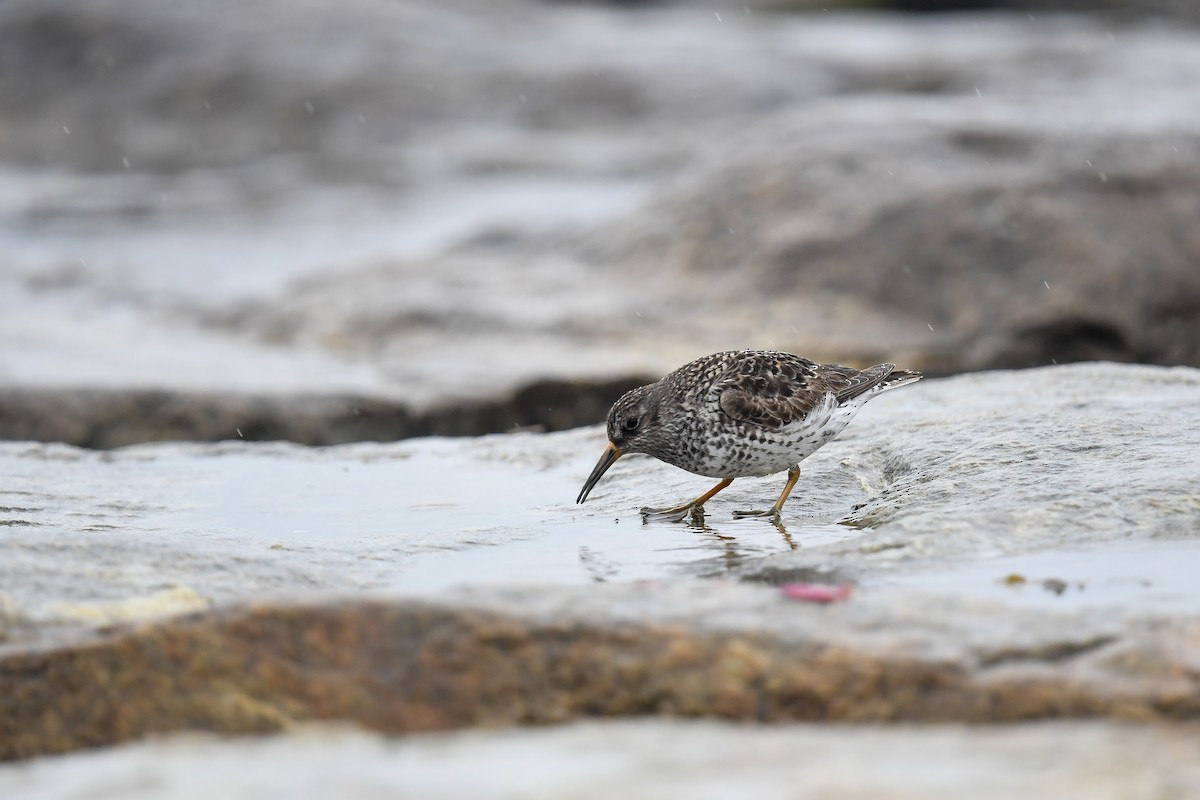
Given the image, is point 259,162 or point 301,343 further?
point 259,162

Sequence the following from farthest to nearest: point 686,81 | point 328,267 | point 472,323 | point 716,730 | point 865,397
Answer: point 686,81
point 328,267
point 472,323
point 865,397
point 716,730

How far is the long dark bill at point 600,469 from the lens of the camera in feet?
24.3

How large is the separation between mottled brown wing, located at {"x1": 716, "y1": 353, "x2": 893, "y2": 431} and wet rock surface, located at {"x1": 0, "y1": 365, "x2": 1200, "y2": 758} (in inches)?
12.2

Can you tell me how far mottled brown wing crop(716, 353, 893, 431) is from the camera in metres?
7.39

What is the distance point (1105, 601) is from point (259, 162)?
21.7 meters

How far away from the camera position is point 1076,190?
41.5 feet

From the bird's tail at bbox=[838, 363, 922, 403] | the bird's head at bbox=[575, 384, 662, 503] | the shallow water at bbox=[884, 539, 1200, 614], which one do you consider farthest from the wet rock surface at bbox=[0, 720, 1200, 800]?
the bird's tail at bbox=[838, 363, 922, 403]

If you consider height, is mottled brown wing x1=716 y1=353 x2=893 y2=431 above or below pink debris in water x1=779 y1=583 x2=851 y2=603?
above

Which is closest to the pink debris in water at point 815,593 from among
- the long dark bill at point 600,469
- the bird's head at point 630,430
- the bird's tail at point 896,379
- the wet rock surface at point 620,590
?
the wet rock surface at point 620,590

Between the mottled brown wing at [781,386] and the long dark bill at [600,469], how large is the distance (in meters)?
0.64

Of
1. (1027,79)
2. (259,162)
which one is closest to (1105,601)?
(1027,79)

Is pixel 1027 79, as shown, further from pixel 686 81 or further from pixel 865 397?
pixel 865 397

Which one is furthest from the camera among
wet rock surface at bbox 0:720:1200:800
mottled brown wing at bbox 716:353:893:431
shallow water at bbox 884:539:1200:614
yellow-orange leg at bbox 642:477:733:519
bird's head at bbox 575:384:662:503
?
bird's head at bbox 575:384:662:503

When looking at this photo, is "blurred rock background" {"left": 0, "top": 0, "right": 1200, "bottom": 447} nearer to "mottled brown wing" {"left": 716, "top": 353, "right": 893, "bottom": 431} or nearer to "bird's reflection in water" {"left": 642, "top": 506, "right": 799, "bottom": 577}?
"mottled brown wing" {"left": 716, "top": 353, "right": 893, "bottom": 431}
